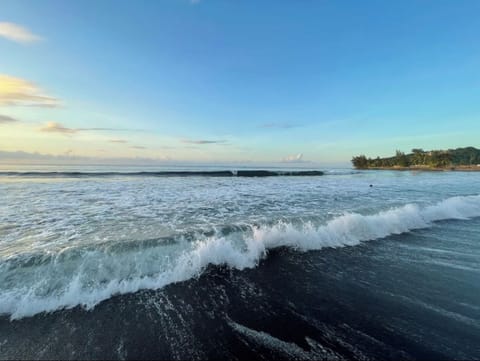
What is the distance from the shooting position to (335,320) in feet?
13.0

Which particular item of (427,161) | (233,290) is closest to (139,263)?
(233,290)

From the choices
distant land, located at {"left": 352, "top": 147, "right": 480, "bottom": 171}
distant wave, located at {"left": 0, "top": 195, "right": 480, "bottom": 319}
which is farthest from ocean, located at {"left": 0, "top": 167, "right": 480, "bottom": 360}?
distant land, located at {"left": 352, "top": 147, "right": 480, "bottom": 171}

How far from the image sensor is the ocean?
11.2ft

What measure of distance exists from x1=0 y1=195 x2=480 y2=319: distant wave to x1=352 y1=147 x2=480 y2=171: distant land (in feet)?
417

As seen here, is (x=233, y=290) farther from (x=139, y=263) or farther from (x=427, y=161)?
(x=427, y=161)

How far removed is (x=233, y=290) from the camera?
4.88 m

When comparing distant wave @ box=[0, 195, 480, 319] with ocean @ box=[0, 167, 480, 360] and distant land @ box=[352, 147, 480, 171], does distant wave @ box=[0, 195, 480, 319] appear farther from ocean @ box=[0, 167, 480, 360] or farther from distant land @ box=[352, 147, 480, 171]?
distant land @ box=[352, 147, 480, 171]

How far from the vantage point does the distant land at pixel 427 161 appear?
105 m

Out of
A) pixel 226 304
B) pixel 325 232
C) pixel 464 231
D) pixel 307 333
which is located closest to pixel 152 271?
Result: pixel 226 304

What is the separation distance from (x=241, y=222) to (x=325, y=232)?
293 cm

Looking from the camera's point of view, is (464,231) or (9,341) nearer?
(9,341)

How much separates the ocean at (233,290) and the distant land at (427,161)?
12612cm

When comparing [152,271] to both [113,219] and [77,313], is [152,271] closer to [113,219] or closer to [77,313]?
[77,313]

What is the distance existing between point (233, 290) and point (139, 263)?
7.64 feet
